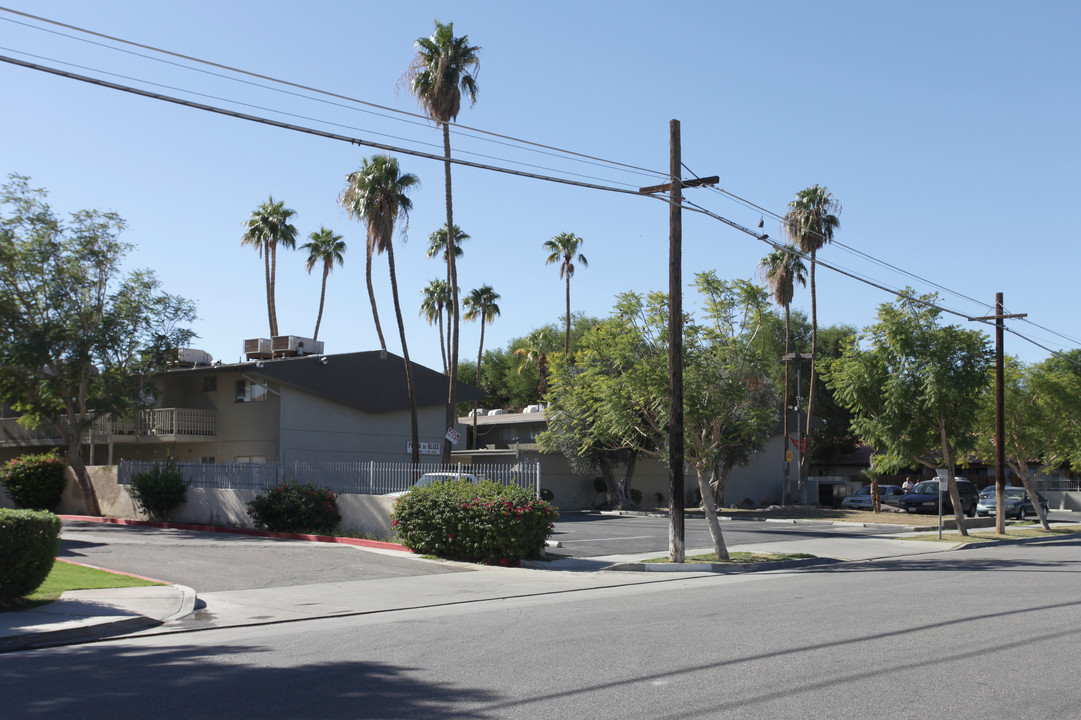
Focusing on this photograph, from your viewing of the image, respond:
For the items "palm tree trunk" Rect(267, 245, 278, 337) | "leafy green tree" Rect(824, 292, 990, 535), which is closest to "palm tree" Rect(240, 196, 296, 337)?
"palm tree trunk" Rect(267, 245, 278, 337)

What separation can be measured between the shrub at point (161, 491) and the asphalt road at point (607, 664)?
17507 millimetres

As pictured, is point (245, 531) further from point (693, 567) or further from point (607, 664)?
point (607, 664)

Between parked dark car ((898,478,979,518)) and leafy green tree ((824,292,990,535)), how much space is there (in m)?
14.8

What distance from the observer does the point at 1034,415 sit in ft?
111

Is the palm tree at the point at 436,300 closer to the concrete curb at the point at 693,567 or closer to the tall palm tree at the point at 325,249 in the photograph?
the tall palm tree at the point at 325,249

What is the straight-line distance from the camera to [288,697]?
7.27 m

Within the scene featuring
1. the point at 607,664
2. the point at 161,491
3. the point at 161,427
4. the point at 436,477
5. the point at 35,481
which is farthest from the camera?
the point at 161,427

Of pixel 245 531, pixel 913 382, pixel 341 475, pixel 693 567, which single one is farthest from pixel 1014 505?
pixel 245 531

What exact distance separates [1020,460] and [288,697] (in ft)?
110

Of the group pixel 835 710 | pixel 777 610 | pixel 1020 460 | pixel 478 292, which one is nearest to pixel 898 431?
pixel 1020 460

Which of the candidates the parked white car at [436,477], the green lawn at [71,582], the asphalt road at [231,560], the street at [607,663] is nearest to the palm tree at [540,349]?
the parked white car at [436,477]

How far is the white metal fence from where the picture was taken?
72.0 ft

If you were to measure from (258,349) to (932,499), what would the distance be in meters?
29.8

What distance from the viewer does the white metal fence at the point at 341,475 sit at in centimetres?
2194
